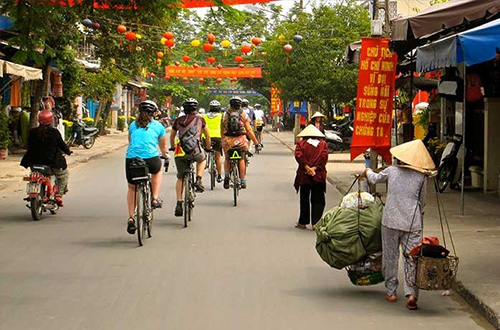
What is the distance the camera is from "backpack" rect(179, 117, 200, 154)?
1366cm

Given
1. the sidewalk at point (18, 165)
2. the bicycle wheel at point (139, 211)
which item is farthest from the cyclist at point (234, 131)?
the bicycle wheel at point (139, 211)

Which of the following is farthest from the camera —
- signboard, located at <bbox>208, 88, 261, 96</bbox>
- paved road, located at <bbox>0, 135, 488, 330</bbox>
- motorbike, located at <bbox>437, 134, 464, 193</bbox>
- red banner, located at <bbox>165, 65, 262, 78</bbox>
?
signboard, located at <bbox>208, 88, 261, 96</bbox>

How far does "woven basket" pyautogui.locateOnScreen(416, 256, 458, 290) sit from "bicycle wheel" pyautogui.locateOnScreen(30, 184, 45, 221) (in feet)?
24.8

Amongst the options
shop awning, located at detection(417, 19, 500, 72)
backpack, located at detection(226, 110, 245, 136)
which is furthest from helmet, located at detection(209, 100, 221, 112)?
shop awning, located at detection(417, 19, 500, 72)

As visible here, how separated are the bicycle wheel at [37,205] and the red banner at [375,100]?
216 inches

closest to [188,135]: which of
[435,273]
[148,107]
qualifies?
[148,107]

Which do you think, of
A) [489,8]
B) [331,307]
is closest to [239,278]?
[331,307]

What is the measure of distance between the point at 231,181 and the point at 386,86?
10.6 feet

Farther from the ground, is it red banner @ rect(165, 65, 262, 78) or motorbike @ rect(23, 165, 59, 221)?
red banner @ rect(165, 65, 262, 78)

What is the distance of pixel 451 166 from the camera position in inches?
738

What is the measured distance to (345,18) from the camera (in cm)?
3500

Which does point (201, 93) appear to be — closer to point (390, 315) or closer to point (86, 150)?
point (86, 150)

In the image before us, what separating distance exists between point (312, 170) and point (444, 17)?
11.0 ft

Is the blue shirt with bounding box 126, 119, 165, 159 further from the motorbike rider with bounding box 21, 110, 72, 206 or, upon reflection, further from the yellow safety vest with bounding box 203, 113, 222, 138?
the yellow safety vest with bounding box 203, 113, 222, 138
